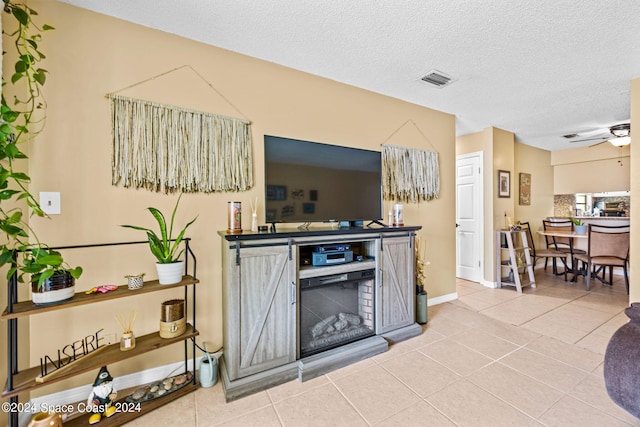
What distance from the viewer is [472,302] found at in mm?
3467

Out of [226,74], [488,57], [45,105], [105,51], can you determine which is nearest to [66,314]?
[45,105]

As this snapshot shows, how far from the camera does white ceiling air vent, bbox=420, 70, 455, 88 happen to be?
2.53 meters

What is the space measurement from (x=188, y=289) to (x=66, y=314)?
26.9 inches

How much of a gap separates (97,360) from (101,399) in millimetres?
233

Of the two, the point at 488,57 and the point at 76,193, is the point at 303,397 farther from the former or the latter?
the point at 488,57

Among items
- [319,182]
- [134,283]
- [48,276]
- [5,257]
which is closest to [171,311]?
[134,283]

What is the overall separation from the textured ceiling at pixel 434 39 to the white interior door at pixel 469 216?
4.84ft

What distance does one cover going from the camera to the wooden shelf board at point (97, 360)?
1.32 m

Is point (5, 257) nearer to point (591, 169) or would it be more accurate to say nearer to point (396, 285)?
point (396, 285)

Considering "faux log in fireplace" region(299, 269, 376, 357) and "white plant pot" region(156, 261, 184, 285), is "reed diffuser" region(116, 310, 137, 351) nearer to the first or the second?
"white plant pot" region(156, 261, 184, 285)

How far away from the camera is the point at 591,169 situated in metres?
5.30

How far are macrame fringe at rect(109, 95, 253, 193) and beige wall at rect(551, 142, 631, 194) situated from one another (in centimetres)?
654

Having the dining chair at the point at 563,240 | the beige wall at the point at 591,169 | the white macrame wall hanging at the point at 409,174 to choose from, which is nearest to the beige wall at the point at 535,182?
the beige wall at the point at 591,169

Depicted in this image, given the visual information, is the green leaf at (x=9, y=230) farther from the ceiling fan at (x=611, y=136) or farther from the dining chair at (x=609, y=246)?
the ceiling fan at (x=611, y=136)
